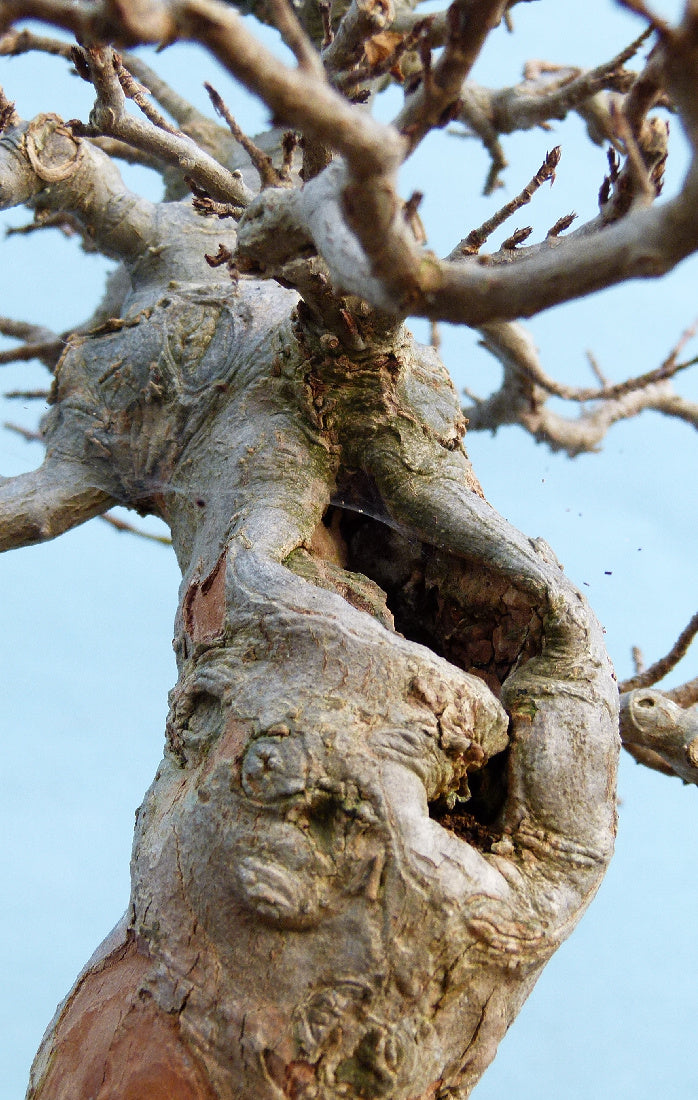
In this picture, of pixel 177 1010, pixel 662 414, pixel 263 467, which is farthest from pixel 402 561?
pixel 662 414

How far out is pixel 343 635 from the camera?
6.48ft

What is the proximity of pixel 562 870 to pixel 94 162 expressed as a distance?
9.69 feet

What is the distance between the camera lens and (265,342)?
109 inches

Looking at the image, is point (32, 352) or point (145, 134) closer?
point (145, 134)

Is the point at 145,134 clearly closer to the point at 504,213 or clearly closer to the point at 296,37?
the point at 504,213

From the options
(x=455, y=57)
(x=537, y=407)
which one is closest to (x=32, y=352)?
(x=537, y=407)

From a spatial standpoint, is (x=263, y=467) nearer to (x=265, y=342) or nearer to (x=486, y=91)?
(x=265, y=342)

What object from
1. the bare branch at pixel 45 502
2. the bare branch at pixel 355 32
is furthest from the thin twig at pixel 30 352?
the bare branch at pixel 355 32

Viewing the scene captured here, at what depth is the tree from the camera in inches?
54.7

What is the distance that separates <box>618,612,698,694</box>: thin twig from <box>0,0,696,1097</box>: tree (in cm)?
52

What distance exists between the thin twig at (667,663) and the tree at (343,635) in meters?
0.52

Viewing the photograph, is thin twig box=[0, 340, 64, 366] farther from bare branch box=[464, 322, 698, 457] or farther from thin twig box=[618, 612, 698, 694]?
thin twig box=[618, 612, 698, 694]

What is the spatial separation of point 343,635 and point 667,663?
186 cm

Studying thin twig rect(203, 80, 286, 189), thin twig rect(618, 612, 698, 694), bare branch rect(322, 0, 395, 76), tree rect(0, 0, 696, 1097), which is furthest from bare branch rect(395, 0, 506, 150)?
thin twig rect(618, 612, 698, 694)
